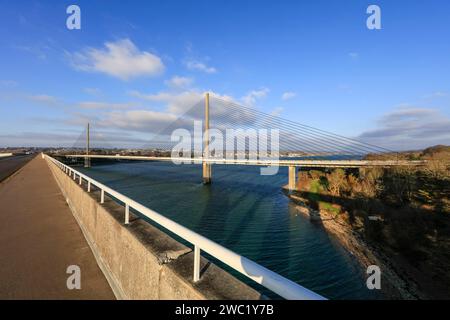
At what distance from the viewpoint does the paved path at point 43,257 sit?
3.33 m

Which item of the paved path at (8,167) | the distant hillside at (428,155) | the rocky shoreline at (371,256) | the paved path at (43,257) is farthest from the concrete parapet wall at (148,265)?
the paved path at (8,167)

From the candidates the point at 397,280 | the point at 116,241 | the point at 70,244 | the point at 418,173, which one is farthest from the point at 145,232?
the point at 418,173

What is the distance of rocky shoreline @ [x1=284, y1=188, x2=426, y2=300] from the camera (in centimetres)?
758

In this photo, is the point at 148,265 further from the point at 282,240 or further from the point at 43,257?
the point at 282,240

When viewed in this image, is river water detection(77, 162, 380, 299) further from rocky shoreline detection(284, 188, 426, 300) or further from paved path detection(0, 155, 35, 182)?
paved path detection(0, 155, 35, 182)

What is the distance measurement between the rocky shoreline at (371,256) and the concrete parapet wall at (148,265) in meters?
7.60

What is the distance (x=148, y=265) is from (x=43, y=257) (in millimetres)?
3172

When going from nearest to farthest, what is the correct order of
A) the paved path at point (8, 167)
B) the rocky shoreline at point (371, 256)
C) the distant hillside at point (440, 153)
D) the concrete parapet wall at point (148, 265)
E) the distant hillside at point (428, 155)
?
1. the concrete parapet wall at point (148, 265)
2. the rocky shoreline at point (371, 256)
3. the distant hillside at point (440, 153)
4. the distant hillside at point (428, 155)
5. the paved path at point (8, 167)

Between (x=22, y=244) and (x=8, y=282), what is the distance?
1.89 metres

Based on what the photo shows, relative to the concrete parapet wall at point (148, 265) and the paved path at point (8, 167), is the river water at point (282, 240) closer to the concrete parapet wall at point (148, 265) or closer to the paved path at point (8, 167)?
the concrete parapet wall at point (148, 265)

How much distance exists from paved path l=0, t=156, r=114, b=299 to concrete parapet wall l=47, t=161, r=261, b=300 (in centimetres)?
24

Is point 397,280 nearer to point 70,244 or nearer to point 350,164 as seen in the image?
point 70,244

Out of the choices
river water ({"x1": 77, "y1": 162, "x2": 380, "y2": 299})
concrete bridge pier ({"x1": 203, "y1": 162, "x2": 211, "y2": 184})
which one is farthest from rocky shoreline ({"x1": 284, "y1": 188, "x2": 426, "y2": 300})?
concrete bridge pier ({"x1": 203, "y1": 162, "x2": 211, "y2": 184})

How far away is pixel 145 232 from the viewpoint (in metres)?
3.28
